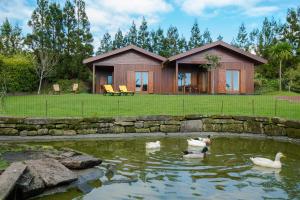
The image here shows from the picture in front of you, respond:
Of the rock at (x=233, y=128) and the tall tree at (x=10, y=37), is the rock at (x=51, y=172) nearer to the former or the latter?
the rock at (x=233, y=128)

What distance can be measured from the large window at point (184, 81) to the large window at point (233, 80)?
10.8ft

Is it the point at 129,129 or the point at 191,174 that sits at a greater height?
the point at 129,129

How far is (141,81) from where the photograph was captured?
30.5m

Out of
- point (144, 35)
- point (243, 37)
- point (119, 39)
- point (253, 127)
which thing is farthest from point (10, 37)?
point (253, 127)

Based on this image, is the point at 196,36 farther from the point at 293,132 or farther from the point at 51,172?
the point at 51,172

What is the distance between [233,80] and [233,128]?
61.1 feet

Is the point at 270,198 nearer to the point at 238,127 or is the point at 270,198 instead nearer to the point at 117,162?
the point at 117,162

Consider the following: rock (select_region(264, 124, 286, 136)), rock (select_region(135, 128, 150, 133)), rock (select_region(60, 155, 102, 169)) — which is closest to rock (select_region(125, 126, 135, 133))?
rock (select_region(135, 128, 150, 133))

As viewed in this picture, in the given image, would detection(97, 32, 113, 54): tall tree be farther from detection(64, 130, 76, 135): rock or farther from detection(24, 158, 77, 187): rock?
detection(24, 158, 77, 187): rock

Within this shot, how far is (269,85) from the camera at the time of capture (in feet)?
119

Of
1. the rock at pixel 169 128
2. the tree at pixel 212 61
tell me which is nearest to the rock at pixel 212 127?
the rock at pixel 169 128

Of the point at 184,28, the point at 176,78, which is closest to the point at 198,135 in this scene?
the point at 176,78

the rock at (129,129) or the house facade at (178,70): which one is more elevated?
the house facade at (178,70)

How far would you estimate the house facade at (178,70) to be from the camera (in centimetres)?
2972
